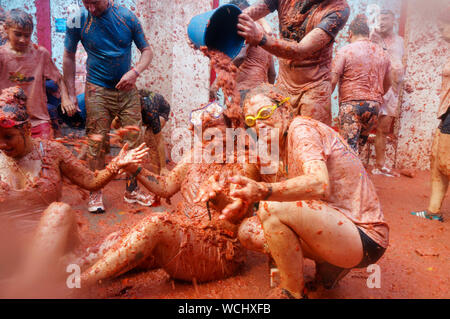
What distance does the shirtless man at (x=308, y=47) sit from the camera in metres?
2.96

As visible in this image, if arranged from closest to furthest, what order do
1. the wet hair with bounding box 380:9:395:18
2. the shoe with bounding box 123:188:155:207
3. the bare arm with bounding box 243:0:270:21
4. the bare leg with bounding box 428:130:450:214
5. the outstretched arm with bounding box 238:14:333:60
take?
the outstretched arm with bounding box 238:14:333:60 < the bare arm with bounding box 243:0:270:21 < the bare leg with bounding box 428:130:450:214 < the shoe with bounding box 123:188:155:207 < the wet hair with bounding box 380:9:395:18

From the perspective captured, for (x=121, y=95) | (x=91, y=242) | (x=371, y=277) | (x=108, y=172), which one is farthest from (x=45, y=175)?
(x=371, y=277)

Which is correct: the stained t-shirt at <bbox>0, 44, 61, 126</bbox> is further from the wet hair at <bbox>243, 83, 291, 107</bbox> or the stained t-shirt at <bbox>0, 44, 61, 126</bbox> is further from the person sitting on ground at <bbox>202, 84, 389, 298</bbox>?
the person sitting on ground at <bbox>202, 84, 389, 298</bbox>

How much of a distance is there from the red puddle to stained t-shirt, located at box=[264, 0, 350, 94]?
1705mm

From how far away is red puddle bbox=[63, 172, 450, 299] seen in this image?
7.25 feet

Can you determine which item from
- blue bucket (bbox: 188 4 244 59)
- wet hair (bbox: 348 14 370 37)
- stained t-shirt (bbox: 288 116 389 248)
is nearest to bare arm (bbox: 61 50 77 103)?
blue bucket (bbox: 188 4 244 59)

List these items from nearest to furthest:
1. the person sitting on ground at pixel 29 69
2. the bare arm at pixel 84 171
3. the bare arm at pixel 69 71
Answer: the bare arm at pixel 84 171
the person sitting on ground at pixel 29 69
the bare arm at pixel 69 71

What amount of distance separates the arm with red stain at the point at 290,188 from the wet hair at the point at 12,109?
5.04ft

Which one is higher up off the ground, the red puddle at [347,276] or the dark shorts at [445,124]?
the dark shorts at [445,124]

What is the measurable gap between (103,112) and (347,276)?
10.1ft

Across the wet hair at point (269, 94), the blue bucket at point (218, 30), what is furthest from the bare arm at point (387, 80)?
the wet hair at point (269, 94)

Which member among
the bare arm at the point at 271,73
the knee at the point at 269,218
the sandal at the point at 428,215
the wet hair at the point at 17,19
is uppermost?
the wet hair at the point at 17,19

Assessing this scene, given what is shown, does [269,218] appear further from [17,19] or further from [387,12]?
[387,12]

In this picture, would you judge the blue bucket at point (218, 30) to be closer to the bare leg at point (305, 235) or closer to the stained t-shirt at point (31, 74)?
the bare leg at point (305, 235)
